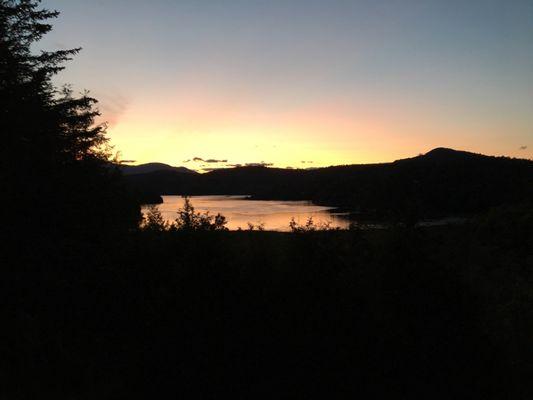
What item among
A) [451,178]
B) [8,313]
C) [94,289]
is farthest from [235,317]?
[451,178]

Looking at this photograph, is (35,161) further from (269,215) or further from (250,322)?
(269,215)

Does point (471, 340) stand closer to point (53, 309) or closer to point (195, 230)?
point (195, 230)

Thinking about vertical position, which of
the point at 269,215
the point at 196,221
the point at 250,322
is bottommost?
the point at 269,215

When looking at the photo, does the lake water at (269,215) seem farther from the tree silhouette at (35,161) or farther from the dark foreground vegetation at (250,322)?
the dark foreground vegetation at (250,322)

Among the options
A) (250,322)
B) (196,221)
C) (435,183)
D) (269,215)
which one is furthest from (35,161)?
(435,183)

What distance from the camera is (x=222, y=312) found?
38.8ft

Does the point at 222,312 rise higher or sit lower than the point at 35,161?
lower

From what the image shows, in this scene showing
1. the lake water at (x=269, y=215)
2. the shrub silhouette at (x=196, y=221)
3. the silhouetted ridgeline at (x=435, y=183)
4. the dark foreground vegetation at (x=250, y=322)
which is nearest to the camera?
the dark foreground vegetation at (x=250, y=322)

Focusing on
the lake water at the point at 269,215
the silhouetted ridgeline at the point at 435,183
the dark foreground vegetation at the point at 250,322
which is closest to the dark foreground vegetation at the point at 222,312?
the dark foreground vegetation at the point at 250,322

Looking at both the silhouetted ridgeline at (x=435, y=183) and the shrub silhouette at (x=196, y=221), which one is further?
the silhouetted ridgeline at (x=435, y=183)

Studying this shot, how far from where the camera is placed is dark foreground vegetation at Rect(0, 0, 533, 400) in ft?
37.3

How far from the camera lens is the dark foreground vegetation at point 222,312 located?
11367mm

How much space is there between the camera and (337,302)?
1212 cm

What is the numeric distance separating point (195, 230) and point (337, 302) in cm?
456
